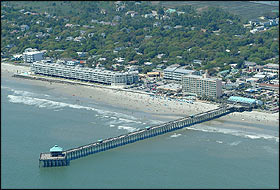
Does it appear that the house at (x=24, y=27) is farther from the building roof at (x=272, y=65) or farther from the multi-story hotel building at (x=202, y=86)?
the multi-story hotel building at (x=202, y=86)

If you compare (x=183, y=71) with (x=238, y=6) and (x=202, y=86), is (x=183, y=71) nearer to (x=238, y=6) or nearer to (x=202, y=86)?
(x=202, y=86)

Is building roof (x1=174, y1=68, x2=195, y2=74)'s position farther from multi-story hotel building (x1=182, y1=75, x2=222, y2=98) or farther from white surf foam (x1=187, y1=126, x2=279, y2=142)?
white surf foam (x1=187, y1=126, x2=279, y2=142)

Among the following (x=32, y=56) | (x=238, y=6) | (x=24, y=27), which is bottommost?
(x=32, y=56)

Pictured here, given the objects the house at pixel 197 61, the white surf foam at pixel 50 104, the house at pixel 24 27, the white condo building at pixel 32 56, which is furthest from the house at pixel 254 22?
the white surf foam at pixel 50 104

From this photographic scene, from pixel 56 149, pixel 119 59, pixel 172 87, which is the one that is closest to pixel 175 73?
pixel 172 87

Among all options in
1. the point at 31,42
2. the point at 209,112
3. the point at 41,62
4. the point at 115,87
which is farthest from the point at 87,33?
the point at 209,112

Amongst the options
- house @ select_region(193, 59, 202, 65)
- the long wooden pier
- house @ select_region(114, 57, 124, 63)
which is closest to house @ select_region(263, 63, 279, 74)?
house @ select_region(193, 59, 202, 65)

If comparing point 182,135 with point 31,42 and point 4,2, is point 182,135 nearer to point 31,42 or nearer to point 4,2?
point 31,42
